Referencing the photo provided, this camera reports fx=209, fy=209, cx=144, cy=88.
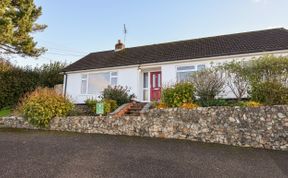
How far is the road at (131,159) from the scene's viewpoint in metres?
4.80

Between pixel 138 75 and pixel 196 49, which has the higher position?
pixel 196 49

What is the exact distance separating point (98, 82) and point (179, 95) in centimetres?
770

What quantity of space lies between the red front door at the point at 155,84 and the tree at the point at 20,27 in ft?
34.6

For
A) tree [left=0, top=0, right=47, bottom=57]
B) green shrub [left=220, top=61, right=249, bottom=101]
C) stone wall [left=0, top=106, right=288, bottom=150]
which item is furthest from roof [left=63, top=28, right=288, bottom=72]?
stone wall [left=0, top=106, right=288, bottom=150]

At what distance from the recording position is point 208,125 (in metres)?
8.17

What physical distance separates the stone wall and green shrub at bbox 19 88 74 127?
0.95 meters

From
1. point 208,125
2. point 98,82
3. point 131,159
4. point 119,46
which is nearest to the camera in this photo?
point 131,159

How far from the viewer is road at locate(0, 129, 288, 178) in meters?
4.80

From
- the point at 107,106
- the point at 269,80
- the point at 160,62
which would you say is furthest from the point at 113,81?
the point at 269,80

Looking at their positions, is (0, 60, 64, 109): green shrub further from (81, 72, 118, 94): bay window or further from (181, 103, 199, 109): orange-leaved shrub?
(181, 103, 199, 109): orange-leaved shrub

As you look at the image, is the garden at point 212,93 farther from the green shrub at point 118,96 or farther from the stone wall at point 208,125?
the stone wall at point 208,125

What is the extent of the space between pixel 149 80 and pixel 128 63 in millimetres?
1893

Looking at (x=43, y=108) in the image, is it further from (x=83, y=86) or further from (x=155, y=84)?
(x=155, y=84)

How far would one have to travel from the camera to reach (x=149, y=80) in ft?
Answer: 47.5
